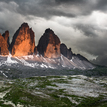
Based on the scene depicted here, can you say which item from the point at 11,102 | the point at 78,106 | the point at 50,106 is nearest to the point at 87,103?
the point at 78,106

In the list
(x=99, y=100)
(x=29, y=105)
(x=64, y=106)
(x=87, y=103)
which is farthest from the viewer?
(x=99, y=100)

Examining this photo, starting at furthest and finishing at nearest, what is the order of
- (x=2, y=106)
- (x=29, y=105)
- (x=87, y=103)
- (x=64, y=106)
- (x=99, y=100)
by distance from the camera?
Result: (x=99, y=100) < (x=87, y=103) < (x=64, y=106) < (x=29, y=105) < (x=2, y=106)

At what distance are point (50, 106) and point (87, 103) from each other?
19.8 m

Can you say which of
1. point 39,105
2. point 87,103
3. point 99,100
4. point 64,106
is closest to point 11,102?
point 39,105

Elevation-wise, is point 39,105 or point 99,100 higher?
point 39,105

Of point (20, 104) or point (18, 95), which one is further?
point (18, 95)

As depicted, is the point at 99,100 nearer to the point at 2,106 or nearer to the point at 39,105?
the point at 39,105

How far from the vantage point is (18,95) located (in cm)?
5797

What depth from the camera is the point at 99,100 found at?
67.9m

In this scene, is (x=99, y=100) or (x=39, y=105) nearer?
(x=39, y=105)

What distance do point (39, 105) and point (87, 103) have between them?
23.1 metres

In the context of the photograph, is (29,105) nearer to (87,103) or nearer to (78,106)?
(78,106)

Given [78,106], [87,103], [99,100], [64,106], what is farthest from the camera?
[99,100]

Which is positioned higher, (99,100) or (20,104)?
(20,104)
